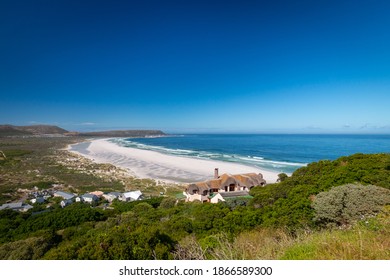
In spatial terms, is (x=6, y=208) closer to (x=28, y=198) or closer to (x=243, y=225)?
(x=28, y=198)

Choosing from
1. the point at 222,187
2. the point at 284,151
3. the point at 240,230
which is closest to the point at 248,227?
the point at 240,230

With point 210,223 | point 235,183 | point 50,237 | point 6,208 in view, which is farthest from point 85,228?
point 235,183

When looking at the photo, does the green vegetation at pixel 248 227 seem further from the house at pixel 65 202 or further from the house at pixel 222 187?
the house at pixel 65 202

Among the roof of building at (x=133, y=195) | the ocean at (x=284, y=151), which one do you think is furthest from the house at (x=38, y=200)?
the ocean at (x=284, y=151)

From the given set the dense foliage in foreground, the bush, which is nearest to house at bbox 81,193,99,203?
the dense foliage in foreground
